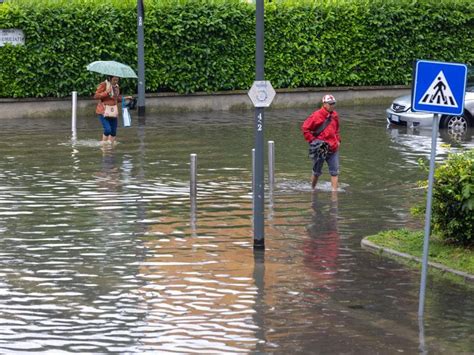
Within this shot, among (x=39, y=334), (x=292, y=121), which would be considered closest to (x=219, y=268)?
(x=39, y=334)

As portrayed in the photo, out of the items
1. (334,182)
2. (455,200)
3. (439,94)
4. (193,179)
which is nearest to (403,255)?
(455,200)

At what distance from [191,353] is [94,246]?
16.4ft

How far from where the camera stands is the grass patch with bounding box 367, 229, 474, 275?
1344cm

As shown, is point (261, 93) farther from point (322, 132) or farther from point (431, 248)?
point (322, 132)

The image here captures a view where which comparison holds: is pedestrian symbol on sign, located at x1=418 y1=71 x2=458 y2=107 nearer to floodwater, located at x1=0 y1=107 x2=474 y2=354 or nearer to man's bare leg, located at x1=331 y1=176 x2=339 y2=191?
floodwater, located at x1=0 y1=107 x2=474 y2=354

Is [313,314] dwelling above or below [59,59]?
below

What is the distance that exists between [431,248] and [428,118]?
15612 mm

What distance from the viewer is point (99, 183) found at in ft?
66.7

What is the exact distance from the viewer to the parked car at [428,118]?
29.8 meters

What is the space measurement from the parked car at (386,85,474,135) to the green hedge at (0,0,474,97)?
616cm

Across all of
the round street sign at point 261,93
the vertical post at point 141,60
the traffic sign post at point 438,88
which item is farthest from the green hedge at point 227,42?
the traffic sign post at point 438,88

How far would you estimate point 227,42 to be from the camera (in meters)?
34.9

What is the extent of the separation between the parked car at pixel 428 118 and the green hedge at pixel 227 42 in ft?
20.2

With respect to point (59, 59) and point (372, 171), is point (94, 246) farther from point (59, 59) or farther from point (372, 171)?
point (59, 59)
